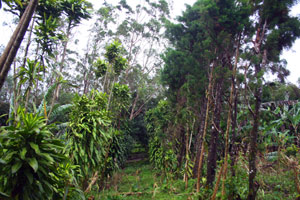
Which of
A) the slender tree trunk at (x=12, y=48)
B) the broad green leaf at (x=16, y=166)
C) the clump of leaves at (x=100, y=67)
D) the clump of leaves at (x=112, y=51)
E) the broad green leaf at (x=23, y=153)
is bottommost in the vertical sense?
the broad green leaf at (x=16, y=166)

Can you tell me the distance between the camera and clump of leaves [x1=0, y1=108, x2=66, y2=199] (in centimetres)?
240

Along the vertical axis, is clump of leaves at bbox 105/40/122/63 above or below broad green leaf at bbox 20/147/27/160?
above

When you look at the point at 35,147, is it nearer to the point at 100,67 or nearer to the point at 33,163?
the point at 33,163

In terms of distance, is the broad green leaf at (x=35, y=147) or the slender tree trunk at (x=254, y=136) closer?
the broad green leaf at (x=35, y=147)

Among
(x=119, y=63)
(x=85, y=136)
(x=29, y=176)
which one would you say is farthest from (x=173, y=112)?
(x=29, y=176)

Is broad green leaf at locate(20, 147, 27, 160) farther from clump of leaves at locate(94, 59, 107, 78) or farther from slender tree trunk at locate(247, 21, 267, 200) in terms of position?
clump of leaves at locate(94, 59, 107, 78)

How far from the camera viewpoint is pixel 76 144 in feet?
16.4

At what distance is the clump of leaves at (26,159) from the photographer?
7.88 ft

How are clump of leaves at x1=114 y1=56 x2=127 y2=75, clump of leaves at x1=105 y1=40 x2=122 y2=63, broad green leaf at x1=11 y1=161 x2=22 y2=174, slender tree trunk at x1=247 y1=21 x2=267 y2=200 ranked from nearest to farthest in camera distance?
broad green leaf at x1=11 y1=161 x2=22 y2=174 → slender tree trunk at x1=247 y1=21 x2=267 y2=200 → clump of leaves at x1=105 y1=40 x2=122 y2=63 → clump of leaves at x1=114 y1=56 x2=127 y2=75

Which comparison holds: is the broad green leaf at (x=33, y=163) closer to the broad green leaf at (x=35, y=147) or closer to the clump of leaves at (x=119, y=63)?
the broad green leaf at (x=35, y=147)

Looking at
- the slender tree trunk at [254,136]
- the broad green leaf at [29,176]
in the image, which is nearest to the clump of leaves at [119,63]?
the slender tree trunk at [254,136]

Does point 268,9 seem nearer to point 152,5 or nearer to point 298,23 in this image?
point 298,23

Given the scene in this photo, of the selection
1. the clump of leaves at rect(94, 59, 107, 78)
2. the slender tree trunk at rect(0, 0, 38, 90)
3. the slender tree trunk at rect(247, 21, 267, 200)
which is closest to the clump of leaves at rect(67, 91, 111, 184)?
the clump of leaves at rect(94, 59, 107, 78)

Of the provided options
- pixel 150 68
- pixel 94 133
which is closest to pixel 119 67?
pixel 94 133
